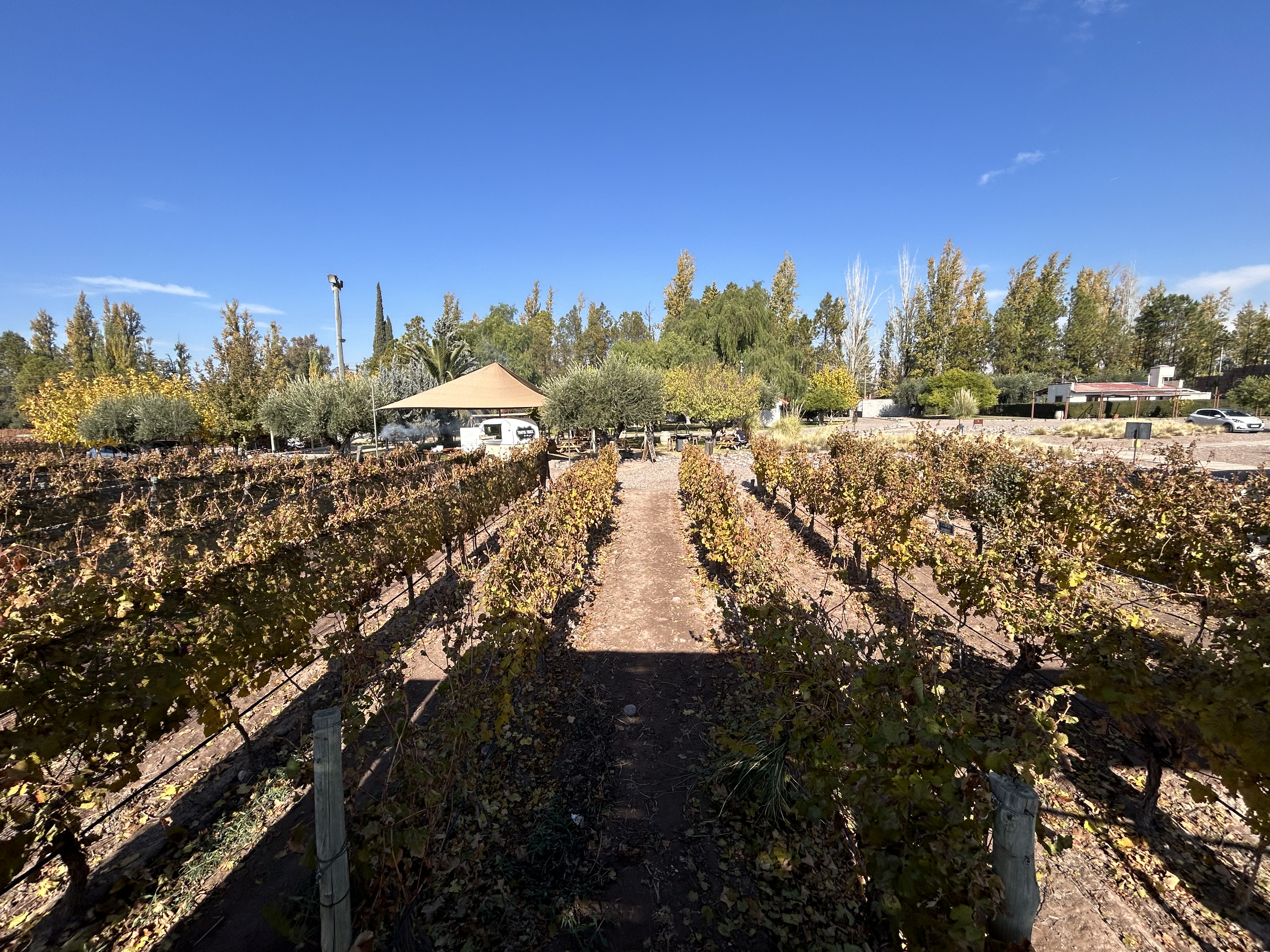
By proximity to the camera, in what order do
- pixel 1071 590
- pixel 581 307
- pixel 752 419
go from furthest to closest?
pixel 581 307 < pixel 752 419 < pixel 1071 590

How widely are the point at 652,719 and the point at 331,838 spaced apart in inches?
122

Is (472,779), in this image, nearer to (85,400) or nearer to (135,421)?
(135,421)

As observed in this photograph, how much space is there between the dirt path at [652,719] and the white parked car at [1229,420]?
3435cm

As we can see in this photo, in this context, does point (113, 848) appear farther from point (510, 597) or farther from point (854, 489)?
point (854, 489)

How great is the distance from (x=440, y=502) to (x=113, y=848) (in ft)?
16.3

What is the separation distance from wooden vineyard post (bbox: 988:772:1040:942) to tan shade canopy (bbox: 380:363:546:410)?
21.1 metres

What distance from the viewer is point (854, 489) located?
7.94 meters

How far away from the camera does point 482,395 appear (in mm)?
21844

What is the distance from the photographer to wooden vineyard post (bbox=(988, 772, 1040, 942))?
4.71ft

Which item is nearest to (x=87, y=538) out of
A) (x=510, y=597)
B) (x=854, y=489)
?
(x=510, y=597)

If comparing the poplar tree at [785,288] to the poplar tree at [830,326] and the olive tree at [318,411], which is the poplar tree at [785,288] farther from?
the olive tree at [318,411]

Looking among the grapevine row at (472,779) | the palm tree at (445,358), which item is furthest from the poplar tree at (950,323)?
the grapevine row at (472,779)

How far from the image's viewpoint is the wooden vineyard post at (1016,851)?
144cm

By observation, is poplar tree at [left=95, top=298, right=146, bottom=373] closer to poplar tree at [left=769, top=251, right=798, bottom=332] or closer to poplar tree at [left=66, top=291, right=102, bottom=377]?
poplar tree at [left=66, top=291, right=102, bottom=377]
